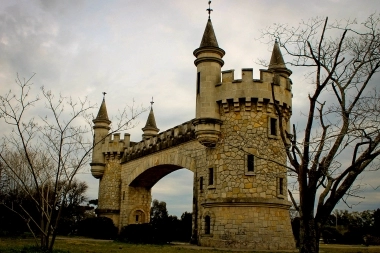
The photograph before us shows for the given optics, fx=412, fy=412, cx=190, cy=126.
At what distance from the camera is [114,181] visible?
30.3 m

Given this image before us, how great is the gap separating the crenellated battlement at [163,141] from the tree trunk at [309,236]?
12639 millimetres

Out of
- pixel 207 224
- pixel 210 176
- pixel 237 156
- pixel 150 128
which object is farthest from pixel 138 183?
pixel 237 156

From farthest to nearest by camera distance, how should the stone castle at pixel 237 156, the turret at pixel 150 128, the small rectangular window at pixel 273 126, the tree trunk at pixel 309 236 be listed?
1. the turret at pixel 150 128
2. the small rectangular window at pixel 273 126
3. the stone castle at pixel 237 156
4. the tree trunk at pixel 309 236

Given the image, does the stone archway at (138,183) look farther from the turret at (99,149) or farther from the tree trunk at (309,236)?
the tree trunk at (309,236)

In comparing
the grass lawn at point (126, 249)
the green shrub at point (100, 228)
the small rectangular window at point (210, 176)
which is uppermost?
the small rectangular window at point (210, 176)

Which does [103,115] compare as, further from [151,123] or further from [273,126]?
[273,126]

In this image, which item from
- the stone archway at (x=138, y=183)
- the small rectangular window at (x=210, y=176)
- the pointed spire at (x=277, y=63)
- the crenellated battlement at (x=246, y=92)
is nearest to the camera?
the crenellated battlement at (x=246, y=92)

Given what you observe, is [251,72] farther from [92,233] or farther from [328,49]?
[92,233]

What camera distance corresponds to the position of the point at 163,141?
24281 mm

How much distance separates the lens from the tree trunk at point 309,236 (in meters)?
8.21

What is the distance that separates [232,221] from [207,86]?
598 centimetres

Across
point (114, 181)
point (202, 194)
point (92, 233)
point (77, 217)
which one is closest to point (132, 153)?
point (114, 181)

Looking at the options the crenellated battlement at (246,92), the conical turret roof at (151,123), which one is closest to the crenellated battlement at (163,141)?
the crenellated battlement at (246,92)

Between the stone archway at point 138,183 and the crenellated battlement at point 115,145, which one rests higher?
the crenellated battlement at point 115,145
